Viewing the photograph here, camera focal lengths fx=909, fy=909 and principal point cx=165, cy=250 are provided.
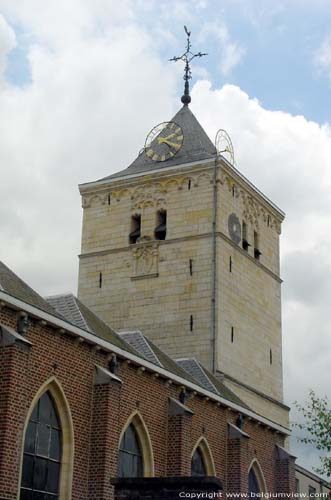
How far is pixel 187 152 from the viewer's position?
4506 cm

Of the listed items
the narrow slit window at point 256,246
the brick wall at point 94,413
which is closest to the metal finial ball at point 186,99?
the narrow slit window at point 256,246

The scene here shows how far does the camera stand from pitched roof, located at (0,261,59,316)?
22.5 metres

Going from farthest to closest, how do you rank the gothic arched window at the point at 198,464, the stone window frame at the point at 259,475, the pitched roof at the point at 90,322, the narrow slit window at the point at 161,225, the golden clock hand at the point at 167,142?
the golden clock hand at the point at 167,142 → the narrow slit window at the point at 161,225 → the stone window frame at the point at 259,475 → the gothic arched window at the point at 198,464 → the pitched roof at the point at 90,322

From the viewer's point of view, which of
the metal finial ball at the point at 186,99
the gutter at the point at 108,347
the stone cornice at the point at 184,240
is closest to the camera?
the gutter at the point at 108,347

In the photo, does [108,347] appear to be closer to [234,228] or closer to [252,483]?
[252,483]

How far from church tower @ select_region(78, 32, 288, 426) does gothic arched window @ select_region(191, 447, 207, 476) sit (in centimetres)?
946

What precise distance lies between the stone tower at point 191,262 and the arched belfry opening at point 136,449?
1254cm

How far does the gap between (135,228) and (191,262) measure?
393cm

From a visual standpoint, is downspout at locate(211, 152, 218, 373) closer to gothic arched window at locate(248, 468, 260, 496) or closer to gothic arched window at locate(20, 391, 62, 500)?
gothic arched window at locate(248, 468, 260, 496)

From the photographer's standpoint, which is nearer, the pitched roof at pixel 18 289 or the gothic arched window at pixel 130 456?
the pitched roof at pixel 18 289

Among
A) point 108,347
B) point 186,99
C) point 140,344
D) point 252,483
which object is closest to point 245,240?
point 186,99

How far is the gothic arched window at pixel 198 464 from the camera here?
28.6m

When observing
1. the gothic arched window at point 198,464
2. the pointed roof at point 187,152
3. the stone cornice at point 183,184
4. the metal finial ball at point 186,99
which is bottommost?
the gothic arched window at point 198,464

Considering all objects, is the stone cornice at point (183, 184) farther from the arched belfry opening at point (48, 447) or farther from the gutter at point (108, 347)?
the arched belfry opening at point (48, 447)
